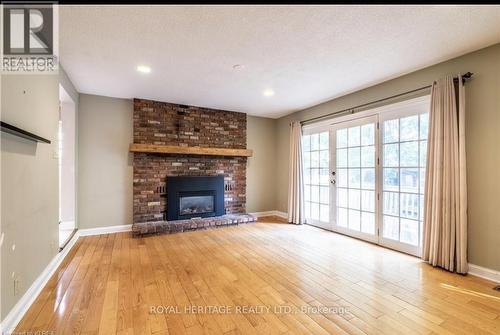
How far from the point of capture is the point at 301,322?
177cm

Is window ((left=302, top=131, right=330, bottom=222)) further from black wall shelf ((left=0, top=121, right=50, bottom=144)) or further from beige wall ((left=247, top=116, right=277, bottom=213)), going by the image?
black wall shelf ((left=0, top=121, right=50, bottom=144))

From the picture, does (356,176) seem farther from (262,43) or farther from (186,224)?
(186,224)

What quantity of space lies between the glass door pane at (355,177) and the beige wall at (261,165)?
75.4 inches

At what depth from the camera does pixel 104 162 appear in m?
4.24

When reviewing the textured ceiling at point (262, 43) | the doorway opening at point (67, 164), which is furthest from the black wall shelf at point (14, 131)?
the doorway opening at point (67, 164)

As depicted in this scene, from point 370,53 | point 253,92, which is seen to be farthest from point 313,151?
point 370,53

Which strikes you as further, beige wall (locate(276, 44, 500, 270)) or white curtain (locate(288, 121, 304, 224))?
white curtain (locate(288, 121, 304, 224))

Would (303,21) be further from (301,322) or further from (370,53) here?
(301,322)

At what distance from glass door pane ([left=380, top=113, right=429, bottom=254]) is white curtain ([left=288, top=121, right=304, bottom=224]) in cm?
175

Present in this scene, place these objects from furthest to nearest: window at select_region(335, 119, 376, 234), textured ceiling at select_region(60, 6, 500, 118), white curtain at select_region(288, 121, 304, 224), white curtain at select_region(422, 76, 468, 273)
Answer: white curtain at select_region(288, 121, 304, 224)
window at select_region(335, 119, 376, 234)
white curtain at select_region(422, 76, 468, 273)
textured ceiling at select_region(60, 6, 500, 118)

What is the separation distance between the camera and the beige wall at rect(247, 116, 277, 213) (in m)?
5.71

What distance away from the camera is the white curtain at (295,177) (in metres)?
5.01

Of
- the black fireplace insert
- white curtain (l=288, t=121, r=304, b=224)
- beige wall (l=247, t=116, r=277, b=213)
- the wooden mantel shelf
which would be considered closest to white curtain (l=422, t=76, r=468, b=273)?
white curtain (l=288, t=121, r=304, b=224)

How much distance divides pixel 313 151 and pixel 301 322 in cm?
362
